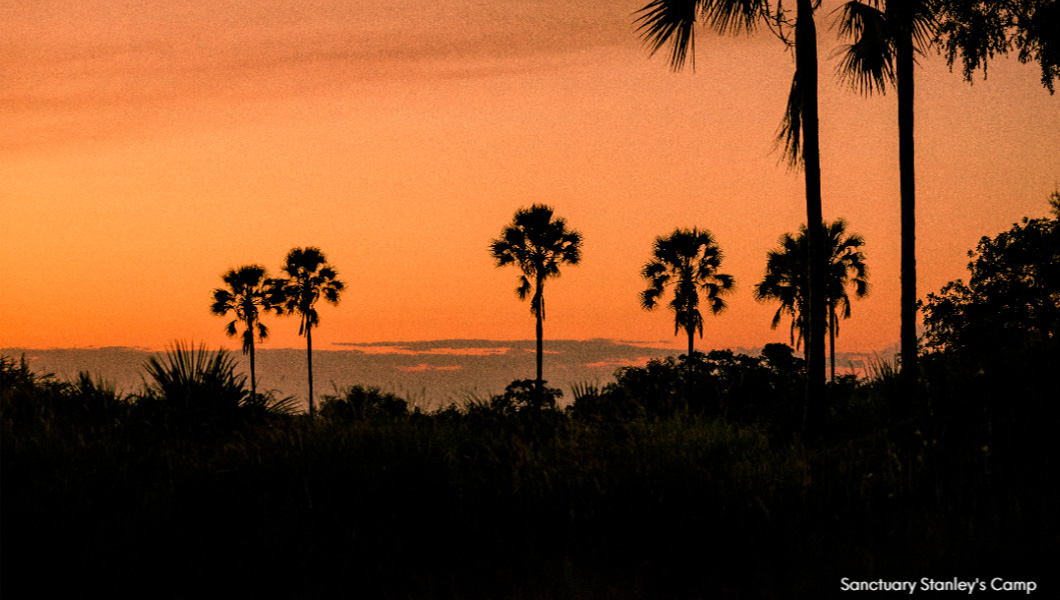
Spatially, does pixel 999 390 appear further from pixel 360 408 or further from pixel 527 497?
pixel 360 408

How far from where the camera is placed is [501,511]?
10383mm

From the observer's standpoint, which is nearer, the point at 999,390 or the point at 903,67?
the point at 999,390

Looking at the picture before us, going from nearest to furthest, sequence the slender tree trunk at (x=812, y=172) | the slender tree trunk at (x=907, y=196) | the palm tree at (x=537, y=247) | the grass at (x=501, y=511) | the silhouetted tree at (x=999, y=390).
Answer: the grass at (x=501, y=511)
the silhouetted tree at (x=999, y=390)
the slender tree trunk at (x=812, y=172)
the slender tree trunk at (x=907, y=196)
the palm tree at (x=537, y=247)

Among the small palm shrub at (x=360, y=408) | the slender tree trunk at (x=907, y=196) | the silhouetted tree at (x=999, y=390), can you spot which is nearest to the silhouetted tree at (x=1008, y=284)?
the slender tree trunk at (x=907, y=196)

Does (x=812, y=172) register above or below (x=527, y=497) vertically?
above

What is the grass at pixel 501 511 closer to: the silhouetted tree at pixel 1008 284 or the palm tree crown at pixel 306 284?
the silhouetted tree at pixel 1008 284

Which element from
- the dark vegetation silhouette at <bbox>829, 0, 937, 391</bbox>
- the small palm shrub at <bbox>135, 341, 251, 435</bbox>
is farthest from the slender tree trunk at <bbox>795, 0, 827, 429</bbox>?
the small palm shrub at <bbox>135, 341, 251, 435</bbox>

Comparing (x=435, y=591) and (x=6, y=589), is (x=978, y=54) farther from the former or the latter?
(x=6, y=589)

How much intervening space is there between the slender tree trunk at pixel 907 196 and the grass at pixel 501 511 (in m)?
8.76

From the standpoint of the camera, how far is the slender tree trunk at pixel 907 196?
20359mm

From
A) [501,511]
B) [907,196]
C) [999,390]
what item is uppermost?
[907,196]

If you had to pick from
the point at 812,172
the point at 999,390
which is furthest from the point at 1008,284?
the point at 999,390

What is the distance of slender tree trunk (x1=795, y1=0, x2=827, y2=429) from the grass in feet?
16.8

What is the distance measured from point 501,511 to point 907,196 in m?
14.2
